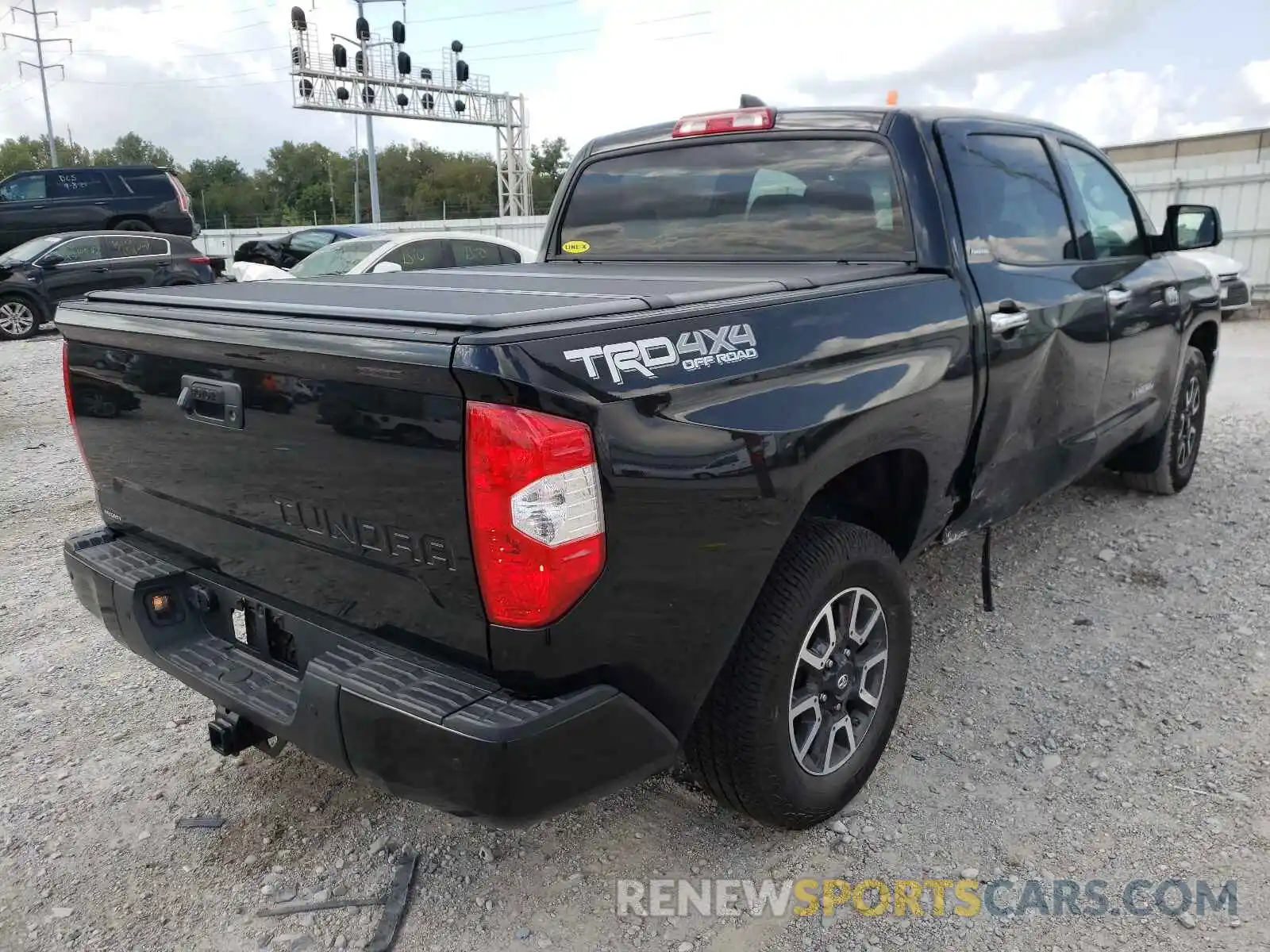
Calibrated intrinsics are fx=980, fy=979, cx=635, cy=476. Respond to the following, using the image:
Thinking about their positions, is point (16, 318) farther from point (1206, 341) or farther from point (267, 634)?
point (1206, 341)

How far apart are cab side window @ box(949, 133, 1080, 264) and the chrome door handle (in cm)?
22

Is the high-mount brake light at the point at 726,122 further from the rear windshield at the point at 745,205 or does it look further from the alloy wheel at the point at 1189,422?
the alloy wheel at the point at 1189,422

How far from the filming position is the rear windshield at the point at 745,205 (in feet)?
10.8

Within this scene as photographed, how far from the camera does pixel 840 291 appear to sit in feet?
8.54

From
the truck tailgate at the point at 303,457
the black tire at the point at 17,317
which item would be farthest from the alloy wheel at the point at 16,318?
the truck tailgate at the point at 303,457

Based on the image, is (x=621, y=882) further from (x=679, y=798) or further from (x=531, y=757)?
(x=531, y=757)

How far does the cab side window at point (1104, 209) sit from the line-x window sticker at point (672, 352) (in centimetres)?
244

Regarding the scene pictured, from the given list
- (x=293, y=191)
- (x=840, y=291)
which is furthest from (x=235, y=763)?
(x=293, y=191)

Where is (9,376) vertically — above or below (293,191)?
below

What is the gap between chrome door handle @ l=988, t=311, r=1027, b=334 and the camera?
313 cm

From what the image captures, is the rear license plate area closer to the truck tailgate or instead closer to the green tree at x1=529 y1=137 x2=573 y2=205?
the truck tailgate

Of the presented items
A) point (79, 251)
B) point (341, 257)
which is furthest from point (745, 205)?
point (79, 251)

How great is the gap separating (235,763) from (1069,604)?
3313 mm

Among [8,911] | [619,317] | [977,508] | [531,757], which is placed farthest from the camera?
[977,508]
